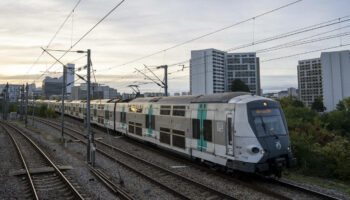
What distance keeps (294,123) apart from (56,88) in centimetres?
12948

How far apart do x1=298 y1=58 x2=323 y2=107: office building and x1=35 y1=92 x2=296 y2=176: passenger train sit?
409 feet

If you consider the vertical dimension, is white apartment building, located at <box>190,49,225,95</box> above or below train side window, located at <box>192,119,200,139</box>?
above

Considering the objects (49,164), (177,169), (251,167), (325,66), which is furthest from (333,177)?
(325,66)

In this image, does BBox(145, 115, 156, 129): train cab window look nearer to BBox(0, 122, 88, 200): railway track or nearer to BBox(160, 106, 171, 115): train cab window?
BBox(160, 106, 171, 115): train cab window

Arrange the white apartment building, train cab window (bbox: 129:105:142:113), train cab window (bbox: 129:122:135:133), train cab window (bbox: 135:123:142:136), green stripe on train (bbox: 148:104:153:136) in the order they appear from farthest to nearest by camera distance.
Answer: the white apartment building, train cab window (bbox: 129:122:135:133), train cab window (bbox: 129:105:142:113), train cab window (bbox: 135:123:142:136), green stripe on train (bbox: 148:104:153:136)

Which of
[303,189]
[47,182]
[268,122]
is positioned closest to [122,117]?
[47,182]

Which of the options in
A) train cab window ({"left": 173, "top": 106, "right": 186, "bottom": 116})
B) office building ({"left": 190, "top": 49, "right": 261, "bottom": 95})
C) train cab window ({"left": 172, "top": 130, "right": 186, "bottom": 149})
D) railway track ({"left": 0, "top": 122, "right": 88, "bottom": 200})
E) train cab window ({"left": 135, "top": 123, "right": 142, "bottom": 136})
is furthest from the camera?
office building ({"left": 190, "top": 49, "right": 261, "bottom": 95})

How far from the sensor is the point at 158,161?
14.6 m

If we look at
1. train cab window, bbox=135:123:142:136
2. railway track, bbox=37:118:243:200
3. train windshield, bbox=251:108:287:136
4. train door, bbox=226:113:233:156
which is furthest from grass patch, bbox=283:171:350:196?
train cab window, bbox=135:123:142:136

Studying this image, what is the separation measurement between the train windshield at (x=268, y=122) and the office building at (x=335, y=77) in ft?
331

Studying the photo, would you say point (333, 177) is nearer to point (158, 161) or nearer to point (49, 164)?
point (158, 161)

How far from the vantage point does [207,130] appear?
1179 centimetres

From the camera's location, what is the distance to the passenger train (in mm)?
9852

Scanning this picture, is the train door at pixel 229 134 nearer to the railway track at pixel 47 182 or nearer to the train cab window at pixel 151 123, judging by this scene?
the railway track at pixel 47 182
